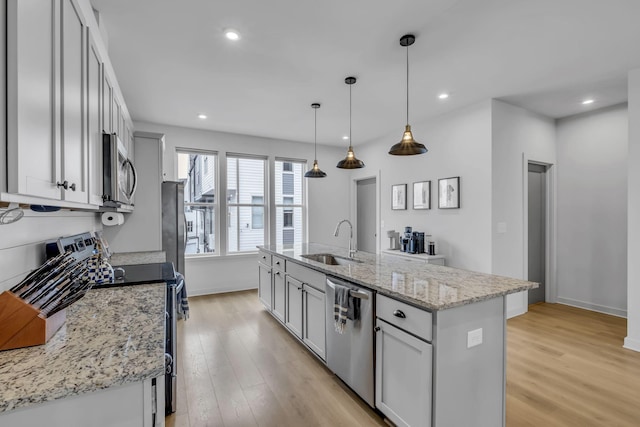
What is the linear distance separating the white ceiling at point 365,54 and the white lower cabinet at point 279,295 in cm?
214

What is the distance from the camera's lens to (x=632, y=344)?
2977mm

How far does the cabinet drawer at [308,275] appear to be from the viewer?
2.54m

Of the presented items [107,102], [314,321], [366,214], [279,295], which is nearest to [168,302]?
[314,321]

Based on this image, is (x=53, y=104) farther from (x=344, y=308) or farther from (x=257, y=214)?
(x=257, y=214)

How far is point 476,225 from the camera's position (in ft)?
12.7

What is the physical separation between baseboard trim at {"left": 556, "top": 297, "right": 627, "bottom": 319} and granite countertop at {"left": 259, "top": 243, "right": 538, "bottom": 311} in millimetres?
3201

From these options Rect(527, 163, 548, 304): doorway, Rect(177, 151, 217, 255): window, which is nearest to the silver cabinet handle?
Rect(527, 163, 548, 304): doorway

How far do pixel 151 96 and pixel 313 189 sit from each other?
3.21m

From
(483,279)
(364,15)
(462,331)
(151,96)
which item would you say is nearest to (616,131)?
(483,279)

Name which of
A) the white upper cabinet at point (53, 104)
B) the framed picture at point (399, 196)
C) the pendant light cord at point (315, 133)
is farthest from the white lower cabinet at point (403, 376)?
the framed picture at point (399, 196)

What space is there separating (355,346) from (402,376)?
46 cm

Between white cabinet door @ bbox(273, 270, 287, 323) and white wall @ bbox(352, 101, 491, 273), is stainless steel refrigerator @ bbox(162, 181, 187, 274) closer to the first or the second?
white cabinet door @ bbox(273, 270, 287, 323)

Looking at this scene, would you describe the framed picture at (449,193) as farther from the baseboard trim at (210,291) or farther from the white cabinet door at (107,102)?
the white cabinet door at (107,102)

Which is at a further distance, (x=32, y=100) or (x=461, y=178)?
(x=461, y=178)
